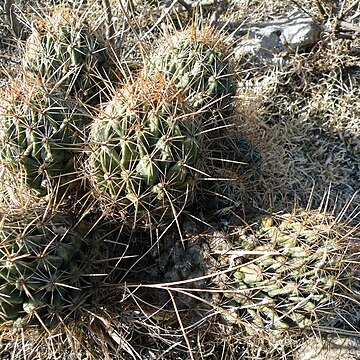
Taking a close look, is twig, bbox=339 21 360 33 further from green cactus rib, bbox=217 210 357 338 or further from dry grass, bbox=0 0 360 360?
green cactus rib, bbox=217 210 357 338

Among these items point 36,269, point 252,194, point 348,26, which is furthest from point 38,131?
point 348,26

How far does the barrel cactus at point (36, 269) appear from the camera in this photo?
1679 millimetres

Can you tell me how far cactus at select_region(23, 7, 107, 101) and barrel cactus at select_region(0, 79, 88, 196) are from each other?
0.42ft

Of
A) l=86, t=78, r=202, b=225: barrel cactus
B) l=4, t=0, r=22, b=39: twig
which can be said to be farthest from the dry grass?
l=86, t=78, r=202, b=225: barrel cactus

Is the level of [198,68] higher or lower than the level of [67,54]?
lower

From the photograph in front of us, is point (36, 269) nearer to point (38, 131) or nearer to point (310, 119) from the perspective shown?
point (38, 131)

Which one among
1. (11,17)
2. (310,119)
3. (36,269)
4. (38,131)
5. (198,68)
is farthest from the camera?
(310,119)

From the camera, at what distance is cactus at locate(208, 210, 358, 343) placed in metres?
1.76

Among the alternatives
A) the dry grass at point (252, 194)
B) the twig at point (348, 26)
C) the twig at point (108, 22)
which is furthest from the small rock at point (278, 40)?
the twig at point (108, 22)

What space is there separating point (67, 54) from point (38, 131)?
39cm

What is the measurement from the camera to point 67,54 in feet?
6.84

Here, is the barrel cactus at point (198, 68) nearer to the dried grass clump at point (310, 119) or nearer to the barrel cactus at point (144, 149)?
the barrel cactus at point (144, 149)

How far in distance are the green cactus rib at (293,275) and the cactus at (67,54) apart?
92 cm

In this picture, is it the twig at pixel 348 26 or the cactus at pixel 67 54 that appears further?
the twig at pixel 348 26
